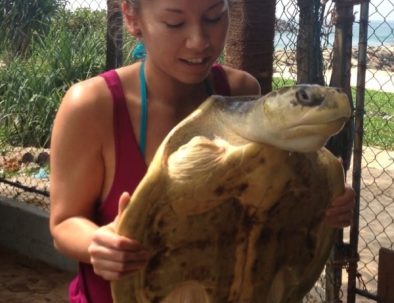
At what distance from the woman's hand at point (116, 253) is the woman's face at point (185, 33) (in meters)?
0.33

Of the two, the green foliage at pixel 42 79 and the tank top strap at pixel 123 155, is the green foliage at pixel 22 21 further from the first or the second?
the tank top strap at pixel 123 155

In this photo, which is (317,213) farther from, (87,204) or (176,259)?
(87,204)

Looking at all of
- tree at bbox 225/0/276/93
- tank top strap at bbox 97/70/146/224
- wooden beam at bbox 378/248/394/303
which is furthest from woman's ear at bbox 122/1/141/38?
wooden beam at bbox 378/248/394/303

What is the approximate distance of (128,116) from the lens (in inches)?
55.5

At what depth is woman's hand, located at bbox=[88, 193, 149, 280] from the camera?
1109 mm

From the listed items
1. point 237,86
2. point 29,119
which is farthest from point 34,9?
point 237,86

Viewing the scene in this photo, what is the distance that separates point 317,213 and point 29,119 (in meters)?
5.60

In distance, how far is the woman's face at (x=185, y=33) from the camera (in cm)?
128

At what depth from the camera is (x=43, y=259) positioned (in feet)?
12.6

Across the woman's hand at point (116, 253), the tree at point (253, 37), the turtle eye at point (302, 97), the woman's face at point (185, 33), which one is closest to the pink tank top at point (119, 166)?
the woman's face at point (185, 33)

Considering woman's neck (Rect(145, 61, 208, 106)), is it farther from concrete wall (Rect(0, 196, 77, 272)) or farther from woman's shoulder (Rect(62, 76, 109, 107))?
concrete wall (Rect(0, 196, 77, 272))

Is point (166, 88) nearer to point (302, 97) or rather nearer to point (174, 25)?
point (174, 25)

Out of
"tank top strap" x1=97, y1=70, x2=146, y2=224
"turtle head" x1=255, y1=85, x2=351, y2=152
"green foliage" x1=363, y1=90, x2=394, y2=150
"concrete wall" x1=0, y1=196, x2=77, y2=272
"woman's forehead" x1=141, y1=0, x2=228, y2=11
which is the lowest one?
"green foliage" x1=363, y1=90, x2=394, y2=150

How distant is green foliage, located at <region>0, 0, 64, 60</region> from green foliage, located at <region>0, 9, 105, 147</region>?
493mm
